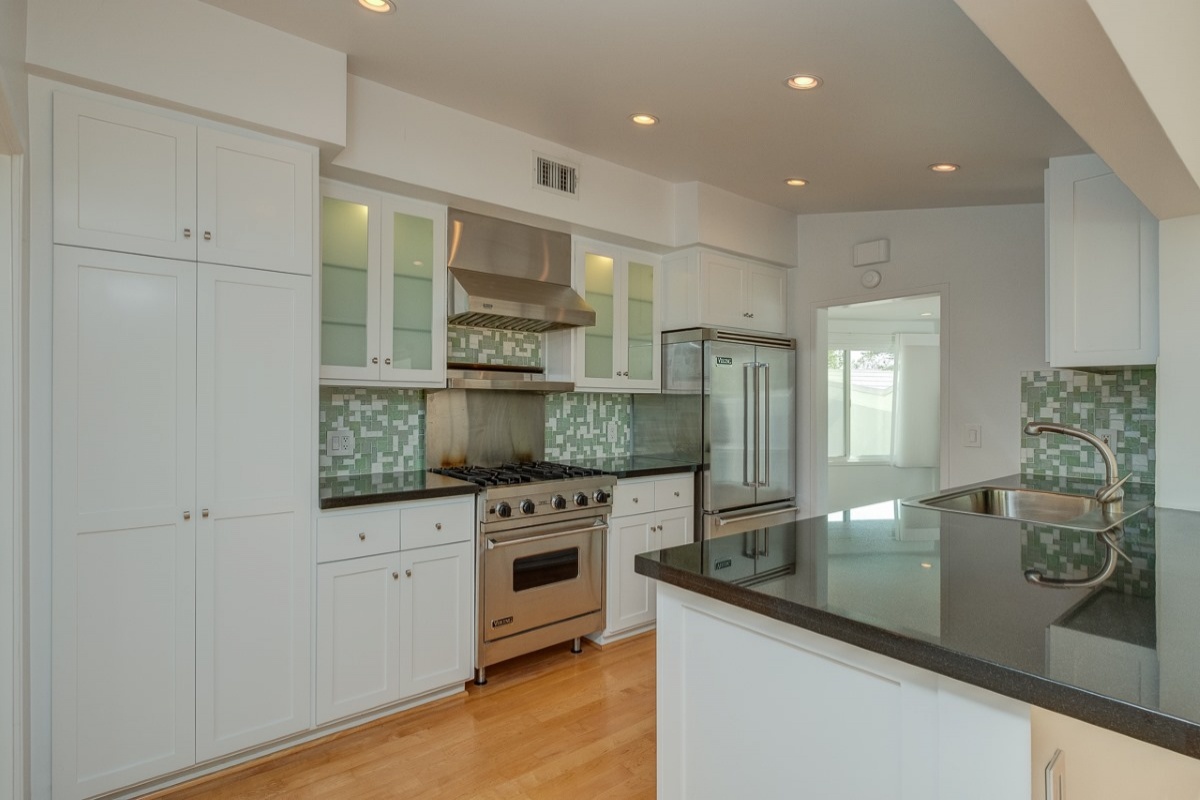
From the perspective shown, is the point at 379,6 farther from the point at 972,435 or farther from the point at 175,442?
the point at 972,435

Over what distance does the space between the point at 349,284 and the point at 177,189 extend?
0.75 metres

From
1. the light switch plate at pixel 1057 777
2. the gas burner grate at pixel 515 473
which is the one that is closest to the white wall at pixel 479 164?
the gas burner grate at pixel 515 473

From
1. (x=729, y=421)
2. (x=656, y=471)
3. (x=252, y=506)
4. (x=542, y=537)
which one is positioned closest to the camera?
(x=252, y=506)

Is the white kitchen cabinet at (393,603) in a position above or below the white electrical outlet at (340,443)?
below

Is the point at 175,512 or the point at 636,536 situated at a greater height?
the point at 175,512

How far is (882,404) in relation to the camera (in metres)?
6.05

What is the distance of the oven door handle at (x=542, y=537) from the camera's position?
9.51ft

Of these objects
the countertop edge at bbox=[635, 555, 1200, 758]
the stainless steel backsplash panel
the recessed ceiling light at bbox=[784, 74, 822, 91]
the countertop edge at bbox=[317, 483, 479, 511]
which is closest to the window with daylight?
the stainless steel backsplash panel

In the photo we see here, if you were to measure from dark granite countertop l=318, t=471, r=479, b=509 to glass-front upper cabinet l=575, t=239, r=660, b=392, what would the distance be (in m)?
1.02

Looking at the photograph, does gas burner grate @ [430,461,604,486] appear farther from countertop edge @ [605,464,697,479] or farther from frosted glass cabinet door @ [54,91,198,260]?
frosted glass cabinet door @ [54,91,198,260]

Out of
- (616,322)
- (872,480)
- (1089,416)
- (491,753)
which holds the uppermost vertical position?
(616,322)

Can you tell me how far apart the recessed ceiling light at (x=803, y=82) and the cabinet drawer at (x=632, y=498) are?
1983 mm

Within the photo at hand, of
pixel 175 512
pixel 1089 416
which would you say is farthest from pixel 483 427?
pixel 1089 416

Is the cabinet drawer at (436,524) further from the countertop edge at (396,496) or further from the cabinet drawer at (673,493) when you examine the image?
the cabinet drawer at (673,493)
